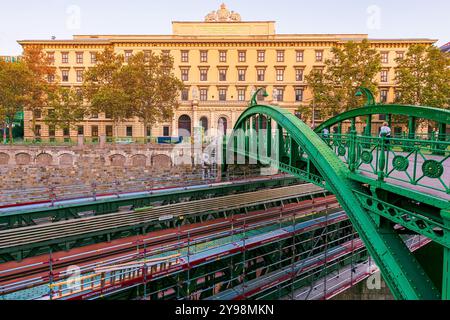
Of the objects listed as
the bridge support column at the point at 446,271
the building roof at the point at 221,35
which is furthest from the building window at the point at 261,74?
the bridge support column at the point at 446,271

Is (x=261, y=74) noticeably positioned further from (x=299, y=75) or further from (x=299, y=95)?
(x=299, y=95)

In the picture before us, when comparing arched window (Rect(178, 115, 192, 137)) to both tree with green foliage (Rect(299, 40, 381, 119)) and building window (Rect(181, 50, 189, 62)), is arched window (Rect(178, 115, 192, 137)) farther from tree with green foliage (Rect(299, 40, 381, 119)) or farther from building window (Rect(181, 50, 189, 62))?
tree with green foliage (Rect(299, 40, 381, 119))

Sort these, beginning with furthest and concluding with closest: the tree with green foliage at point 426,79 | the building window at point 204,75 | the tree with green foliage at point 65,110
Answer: the building window at point 204,75, the tree with green foliage at point 65,110, the tree with green foliage at point 426,79

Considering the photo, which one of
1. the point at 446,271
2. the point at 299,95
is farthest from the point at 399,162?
the point at 299,95

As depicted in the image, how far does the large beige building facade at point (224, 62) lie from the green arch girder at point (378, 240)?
4092cm

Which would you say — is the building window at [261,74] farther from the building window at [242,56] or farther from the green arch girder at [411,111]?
the green arch girder at [411,111]

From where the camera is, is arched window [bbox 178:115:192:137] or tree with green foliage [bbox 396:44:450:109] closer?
tree with green foliage [bbox 396:44:450:109]

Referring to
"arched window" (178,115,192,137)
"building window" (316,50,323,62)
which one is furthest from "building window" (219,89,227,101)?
"building window" (316,50,323,62)

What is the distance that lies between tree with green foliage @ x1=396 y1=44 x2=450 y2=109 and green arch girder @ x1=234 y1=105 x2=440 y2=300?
32.1m

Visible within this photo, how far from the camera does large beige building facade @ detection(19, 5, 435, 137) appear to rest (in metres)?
47.6

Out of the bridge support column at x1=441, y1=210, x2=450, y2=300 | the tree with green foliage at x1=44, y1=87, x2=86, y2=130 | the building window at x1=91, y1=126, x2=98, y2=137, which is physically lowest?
the bridge support column at x1=441, y1=210, x2=450, y2=300

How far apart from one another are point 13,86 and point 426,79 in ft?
154

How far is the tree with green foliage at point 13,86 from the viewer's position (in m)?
33.9

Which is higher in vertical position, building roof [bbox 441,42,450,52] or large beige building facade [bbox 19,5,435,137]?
building roof [bbox 441,42,450,52]
